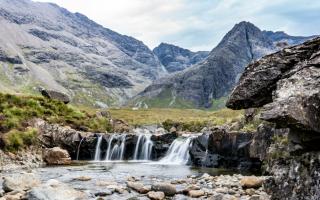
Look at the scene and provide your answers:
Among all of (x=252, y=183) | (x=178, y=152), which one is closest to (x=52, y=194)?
(x=252, y=183)

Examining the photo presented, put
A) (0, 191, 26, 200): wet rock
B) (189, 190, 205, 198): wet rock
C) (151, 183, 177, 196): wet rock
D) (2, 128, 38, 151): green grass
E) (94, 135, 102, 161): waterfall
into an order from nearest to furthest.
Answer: (0, 191, 26, 200): wet rock
(189, 190, 205, 198): wet rock
(151, 183, 177, 196): wet rock
(2, 128, 38, 151): green grass
(94, 135, 102, 161): waterfall

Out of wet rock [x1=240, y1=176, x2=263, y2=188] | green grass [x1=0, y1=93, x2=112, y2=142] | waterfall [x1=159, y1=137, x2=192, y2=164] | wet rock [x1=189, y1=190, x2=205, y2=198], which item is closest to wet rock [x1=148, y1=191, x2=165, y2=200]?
wet rock [x1=189, y1=190, x2=205, y2=198]

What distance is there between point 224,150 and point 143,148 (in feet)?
63.9

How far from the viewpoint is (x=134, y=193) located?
32.2m

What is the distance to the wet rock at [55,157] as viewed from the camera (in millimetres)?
56606

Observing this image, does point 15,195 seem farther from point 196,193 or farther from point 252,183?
point 252,183

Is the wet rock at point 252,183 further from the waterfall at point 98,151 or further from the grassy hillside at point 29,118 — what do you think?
the waterfall at point 98,151

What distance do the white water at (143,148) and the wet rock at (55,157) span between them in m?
15.4

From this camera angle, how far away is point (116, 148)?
2830 inches

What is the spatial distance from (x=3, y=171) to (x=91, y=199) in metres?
21.3

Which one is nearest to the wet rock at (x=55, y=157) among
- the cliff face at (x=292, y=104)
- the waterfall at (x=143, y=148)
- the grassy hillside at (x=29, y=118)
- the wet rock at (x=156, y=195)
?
the grassy hillside at (x=29, y=118)

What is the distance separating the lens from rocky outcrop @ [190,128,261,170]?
172 feet

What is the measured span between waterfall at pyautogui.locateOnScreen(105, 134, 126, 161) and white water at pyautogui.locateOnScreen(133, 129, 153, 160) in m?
2.34

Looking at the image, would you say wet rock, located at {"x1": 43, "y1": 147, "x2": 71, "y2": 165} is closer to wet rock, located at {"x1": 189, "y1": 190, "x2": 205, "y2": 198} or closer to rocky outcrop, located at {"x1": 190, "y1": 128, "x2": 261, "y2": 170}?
rocky outcrop, located at {"x1": 190, "y1": 128, "x2": 261, "y2": 170}
